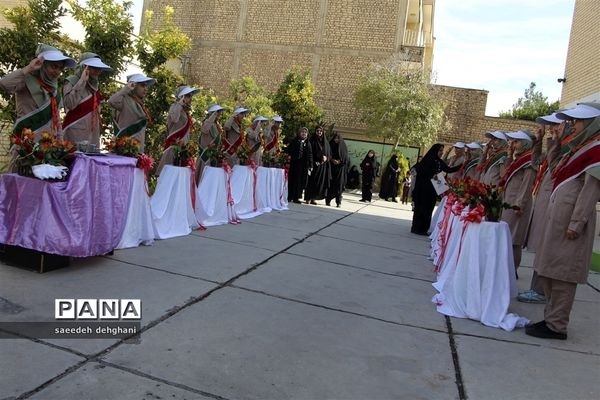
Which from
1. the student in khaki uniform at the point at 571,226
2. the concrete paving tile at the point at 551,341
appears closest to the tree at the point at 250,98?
the concrete paving tile at the point at 551,341

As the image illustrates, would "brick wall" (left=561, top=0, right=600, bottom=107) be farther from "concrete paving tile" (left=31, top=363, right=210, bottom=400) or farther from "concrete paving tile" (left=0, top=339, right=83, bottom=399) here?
"concrete paving tile" (left=0, top=339, right=83, bottom=399)

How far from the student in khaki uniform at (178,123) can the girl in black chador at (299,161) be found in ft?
19.9

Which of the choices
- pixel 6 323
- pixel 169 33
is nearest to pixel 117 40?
pixel 169 33

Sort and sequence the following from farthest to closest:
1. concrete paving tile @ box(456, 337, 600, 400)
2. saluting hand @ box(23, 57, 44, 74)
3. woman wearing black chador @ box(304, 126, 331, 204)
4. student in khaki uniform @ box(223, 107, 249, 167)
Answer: woman wearing black chador @ box(304, 126, 331, 204)
student in khaki uniform @ box(223, 107, 249, 167)
saluting hand @ box(23, 57, 44, 74)
concrete paving tile @ box(456, 337, 600, 400)

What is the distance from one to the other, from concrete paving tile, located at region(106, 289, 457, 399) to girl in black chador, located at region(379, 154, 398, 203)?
17048mm

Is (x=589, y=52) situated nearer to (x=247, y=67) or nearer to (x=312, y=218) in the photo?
(x=312, y=218)

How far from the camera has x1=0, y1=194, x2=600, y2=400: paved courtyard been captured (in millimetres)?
3018

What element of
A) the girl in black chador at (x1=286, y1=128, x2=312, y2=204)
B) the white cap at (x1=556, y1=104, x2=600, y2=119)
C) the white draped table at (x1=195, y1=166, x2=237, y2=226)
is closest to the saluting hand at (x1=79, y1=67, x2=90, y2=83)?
the white draped table at (x1=195, y1=166, x2=237, y2=226)

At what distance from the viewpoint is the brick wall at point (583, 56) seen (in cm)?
1372

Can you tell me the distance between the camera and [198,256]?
6.16 metres

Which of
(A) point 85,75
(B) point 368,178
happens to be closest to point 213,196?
(A) point 85,75

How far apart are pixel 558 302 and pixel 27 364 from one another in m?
4.13

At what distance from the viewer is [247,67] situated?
2814 centimetres

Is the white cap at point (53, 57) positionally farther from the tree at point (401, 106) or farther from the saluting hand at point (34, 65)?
the tree at point (401, 106)
